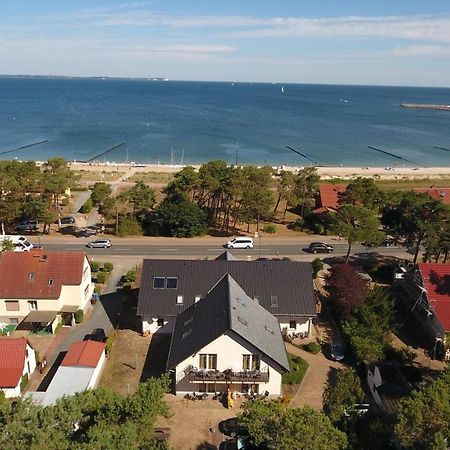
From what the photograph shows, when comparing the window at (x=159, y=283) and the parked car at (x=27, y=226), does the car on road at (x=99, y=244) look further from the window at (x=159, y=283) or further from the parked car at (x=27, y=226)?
the window at (x=159, y=283)

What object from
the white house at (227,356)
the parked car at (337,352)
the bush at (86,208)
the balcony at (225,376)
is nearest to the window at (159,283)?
the white house at (227,356)

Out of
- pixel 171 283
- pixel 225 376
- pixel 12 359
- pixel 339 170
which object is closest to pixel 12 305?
pixel 12 359

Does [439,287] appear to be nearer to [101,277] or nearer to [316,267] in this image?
[316,267]

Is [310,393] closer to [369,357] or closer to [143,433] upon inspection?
[369,357]

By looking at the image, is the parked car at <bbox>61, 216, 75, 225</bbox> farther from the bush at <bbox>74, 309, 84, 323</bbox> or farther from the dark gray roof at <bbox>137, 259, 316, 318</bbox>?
the dark gray roof at <bbox>137, 259, 316, 318</bbox>

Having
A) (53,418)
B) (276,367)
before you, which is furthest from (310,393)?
(53,418)

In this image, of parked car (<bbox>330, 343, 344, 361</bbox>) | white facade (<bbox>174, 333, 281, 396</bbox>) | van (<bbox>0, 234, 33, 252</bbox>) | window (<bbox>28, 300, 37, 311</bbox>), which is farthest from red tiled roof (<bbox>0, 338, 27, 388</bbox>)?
van (<bbox>0, 234, 33, 252</bbox>)
